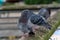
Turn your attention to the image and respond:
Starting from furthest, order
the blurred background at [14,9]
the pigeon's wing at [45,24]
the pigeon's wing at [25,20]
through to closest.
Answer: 1. the blurred background at [14,9]
2. the pigeon's wing at [25,20]
3. the pigeon's wing at [45,24]

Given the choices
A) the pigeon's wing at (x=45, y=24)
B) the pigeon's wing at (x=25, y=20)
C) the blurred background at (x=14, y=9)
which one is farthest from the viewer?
the blurred background at (x=14, y=9)

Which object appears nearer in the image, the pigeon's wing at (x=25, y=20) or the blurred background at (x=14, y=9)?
the pigeon's wing at (x=25, y=20)

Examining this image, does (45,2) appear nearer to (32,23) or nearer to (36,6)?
(36,6)

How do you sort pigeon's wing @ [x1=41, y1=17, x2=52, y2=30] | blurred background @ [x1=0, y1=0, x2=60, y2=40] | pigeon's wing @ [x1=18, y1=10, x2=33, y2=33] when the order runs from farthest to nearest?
1. blurred background @ [x1=0, y1=0, x2=60, y2=40]
2. pigeon's wing @ [x1=18, y1=10, x2=33, y2=33]
3. pigeon's wing @ [x1=41, y1=17, x2=52, y2=30]

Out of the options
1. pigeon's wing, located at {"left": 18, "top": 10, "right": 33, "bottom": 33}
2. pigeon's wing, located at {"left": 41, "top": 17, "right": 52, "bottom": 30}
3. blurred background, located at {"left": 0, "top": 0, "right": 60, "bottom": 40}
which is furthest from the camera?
blurred background, located at {"left": 0, "top": 0, "right": 60, "bottom": 40}

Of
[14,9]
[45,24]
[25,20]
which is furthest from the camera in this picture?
[14,9]

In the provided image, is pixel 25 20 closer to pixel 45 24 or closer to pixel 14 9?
pixel 45 24

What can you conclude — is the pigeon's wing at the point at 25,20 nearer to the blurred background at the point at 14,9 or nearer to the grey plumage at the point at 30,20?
the grey plumage at the point at 30,20

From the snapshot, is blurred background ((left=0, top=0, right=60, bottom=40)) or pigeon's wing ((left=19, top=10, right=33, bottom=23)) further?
blurred background ((left=0, top=0, right=60, bottom=40))

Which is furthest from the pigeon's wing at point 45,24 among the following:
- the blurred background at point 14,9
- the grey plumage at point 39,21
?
the blurred background at point 14,9

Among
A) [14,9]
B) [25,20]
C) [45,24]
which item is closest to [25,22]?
[25,20]

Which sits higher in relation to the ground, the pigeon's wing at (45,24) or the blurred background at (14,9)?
the pigeon's wing at (45,24)

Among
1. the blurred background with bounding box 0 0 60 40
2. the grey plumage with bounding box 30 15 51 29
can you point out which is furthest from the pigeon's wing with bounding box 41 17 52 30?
the blurred background with bounding box 0 0 60 40

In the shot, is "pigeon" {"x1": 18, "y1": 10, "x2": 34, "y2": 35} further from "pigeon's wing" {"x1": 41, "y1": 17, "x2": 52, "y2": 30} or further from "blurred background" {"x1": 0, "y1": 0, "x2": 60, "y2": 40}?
"blurred background" {"x1": 0, "y1": 0, "x2": 60, "y2": 40}
